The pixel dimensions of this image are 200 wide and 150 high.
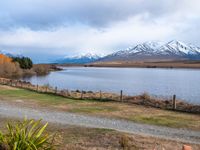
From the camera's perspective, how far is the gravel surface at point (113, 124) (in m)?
13.1

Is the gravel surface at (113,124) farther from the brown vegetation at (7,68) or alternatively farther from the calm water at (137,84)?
the brown vegetation at (7,68)

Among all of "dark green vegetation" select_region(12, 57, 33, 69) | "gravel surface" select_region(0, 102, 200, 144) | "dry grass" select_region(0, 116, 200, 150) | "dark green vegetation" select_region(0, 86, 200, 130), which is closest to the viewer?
"dry grass" select_region(0, 116, 200, 150)

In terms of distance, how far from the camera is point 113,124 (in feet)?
50.1

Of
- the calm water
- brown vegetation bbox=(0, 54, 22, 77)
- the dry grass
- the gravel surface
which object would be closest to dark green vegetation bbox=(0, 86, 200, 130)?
the gravel surface

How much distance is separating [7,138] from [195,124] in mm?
10746

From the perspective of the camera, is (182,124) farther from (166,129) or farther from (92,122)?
(92,122)

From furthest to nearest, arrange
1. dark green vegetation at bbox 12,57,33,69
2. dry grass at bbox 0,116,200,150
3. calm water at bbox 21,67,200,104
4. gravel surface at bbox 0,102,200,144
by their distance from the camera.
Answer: dark green vegetation at bbox 12,57,33,69 → calm water at bbox 21,67,200,104 → gravel surface at bbox 0,102,200,144 → dry grass at bbox 0,116,200,150

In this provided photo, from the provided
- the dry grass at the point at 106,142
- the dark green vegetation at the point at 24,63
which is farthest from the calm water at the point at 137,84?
A: the dark green vegetation at the point at 24,63

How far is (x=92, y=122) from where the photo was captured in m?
15.7

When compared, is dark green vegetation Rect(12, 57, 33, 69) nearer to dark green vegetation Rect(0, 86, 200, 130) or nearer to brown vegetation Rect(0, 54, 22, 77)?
brown vegetation Rect(0, 54, 22, 77)

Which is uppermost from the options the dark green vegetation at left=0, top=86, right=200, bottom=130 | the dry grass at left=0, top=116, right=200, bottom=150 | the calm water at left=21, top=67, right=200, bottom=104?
the dry grass at left=0, top=116, right=200, bottom=150

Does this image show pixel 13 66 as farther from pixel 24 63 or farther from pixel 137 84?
pixel 137 84

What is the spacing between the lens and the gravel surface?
13.1m

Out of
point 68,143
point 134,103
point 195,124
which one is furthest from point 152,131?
point 134,103
